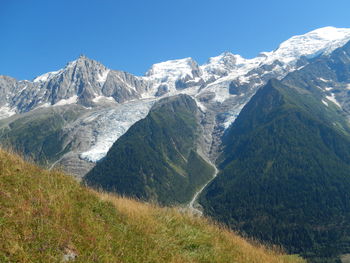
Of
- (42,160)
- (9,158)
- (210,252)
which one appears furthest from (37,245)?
(42,160)

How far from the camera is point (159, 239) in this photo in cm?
1134

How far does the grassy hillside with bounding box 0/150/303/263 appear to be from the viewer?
8.27 m

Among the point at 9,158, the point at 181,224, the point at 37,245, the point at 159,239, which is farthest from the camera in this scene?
the point at 181,224

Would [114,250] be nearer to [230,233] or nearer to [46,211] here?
[46,211]

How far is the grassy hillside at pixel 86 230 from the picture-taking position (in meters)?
8.27

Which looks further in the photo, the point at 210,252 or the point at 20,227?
A: the point at 210,252

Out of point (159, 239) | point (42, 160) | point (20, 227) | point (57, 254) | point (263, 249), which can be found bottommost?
point (263, 249)

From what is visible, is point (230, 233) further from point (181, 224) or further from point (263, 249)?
point (181, 224)

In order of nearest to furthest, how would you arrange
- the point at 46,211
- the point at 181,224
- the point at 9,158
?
the point at 46,211, the point at 9,158, the point at 181,224

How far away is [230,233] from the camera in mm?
15055

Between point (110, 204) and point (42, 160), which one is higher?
point (42, 160)

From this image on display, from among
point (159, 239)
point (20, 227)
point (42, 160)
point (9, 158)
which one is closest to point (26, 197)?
point (20, 227)

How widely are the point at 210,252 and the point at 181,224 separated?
2.25 meters

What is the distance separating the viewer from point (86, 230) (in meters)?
9.57
